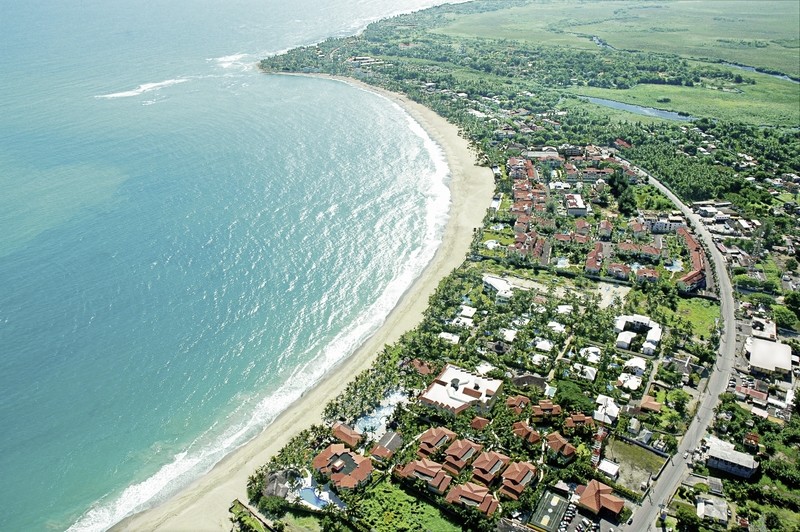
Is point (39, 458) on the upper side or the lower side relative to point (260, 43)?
lower

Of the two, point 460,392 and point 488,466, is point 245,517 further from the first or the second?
point 460,392

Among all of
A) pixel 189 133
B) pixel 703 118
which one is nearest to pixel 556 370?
pixel 189 133

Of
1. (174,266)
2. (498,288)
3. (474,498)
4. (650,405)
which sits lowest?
(650,405)

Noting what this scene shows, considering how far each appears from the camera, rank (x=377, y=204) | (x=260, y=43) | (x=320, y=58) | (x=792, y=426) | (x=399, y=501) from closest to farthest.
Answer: (x=399, y=501) → (x=792, y=426) → (x=377, y=204) → (x=320, y=58) → (x=260, y=43)

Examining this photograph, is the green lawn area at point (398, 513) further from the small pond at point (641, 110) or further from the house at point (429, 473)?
the small pond at point (641, 110)

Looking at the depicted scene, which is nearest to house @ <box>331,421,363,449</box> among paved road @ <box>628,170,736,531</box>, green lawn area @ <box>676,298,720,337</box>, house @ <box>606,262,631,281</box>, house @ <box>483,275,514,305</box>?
paved road @ <box>628,170,736,531</box>

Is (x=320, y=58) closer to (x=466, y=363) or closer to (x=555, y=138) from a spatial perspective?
(x=555, y=138)

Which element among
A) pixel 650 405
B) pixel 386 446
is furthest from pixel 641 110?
pixel 386 446
